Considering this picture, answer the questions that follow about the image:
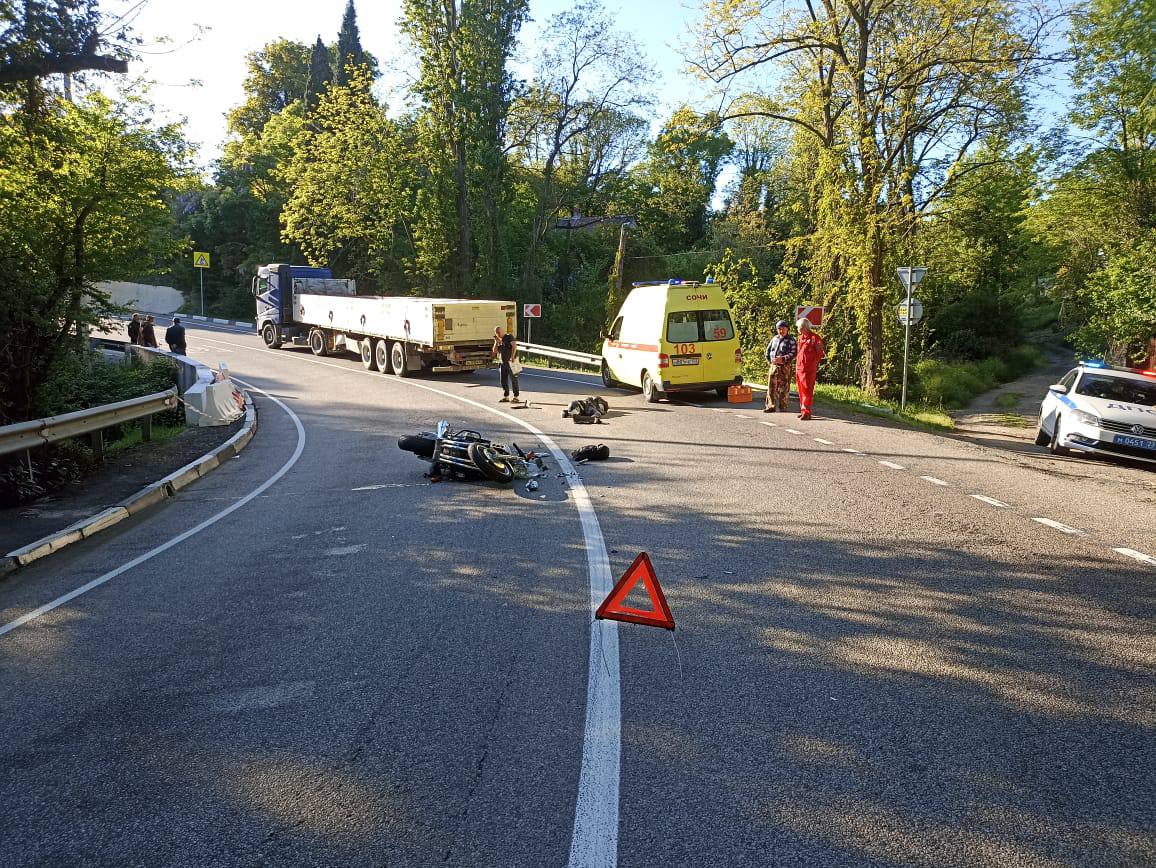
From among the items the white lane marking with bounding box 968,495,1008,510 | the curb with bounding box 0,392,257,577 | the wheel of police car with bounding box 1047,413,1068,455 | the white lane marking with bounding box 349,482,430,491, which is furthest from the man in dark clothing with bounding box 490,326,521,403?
the white lane marking with bounding box 968,495,1008,510

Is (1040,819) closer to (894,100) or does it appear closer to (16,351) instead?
(16,351)

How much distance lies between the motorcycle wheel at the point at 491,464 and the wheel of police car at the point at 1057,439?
966 centimetres

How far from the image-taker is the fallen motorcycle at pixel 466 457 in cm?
1027

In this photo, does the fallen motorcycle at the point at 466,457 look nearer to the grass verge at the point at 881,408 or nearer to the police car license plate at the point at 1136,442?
the police car license plate at the point at 1136,442

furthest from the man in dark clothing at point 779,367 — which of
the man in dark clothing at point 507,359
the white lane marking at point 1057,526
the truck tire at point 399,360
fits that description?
the truck tire at point 399,360

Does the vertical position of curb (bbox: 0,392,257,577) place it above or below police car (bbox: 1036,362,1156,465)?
below

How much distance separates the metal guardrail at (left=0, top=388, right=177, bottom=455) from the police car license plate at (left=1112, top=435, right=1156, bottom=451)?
14949 mm

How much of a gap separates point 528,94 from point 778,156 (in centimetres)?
3026

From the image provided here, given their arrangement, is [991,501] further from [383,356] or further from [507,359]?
[383,356]

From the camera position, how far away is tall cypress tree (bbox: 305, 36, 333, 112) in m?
62.6

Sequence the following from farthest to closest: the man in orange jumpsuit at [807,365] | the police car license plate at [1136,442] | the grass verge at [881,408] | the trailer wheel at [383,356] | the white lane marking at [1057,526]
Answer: the trailer wheel at [383,356] → the grass verge at [881,408] → the man in orange jumpsuit at [807,365] → the police car license plate at [1136,442] → the white lane marking at [1057,526]

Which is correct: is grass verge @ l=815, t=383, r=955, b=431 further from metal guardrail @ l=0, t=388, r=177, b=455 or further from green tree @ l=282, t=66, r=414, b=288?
green tree @ l=282, t=66, r=414, b=288

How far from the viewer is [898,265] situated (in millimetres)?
23516

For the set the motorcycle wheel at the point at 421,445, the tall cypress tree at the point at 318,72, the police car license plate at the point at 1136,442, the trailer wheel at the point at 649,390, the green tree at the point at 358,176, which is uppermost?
the tall cypress tree at the point at 318,72
